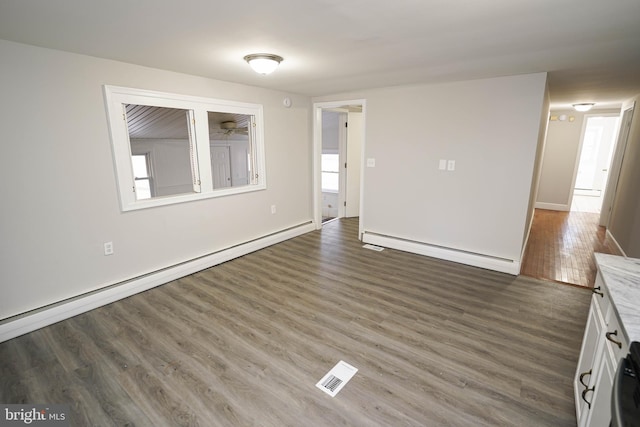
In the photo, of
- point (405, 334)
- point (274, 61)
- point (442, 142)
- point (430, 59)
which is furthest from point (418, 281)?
point (274, 61)

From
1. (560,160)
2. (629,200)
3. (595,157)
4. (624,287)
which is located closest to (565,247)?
(629,200)

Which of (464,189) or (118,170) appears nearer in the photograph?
(118,170)

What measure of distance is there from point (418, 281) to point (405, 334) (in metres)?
1.06

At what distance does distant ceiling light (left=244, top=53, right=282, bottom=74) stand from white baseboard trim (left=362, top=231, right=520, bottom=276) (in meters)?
2.88

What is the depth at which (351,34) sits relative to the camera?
2.07m

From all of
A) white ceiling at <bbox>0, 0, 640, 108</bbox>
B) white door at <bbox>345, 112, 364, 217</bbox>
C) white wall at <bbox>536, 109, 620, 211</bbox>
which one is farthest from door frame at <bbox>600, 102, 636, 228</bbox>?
white door at <bbox>345, 112, 364, 217</bbox>

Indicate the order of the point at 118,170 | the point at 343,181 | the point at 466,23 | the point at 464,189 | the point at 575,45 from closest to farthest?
the point at 466,23, the point at 575,45, the point at 118,170, the point at 464,189, the point at 343,181

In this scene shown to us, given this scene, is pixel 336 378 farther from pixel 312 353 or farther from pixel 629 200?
pixel 629 200

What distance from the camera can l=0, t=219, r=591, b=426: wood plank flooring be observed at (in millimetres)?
1786

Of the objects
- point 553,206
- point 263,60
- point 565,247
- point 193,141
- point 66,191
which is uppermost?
point 263,60

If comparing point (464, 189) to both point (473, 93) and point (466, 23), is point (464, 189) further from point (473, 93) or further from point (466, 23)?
point (466, 23)

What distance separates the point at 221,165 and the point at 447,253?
21.2 ft

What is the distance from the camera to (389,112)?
4.18 meters

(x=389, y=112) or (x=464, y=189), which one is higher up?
(x=389, y=112)
